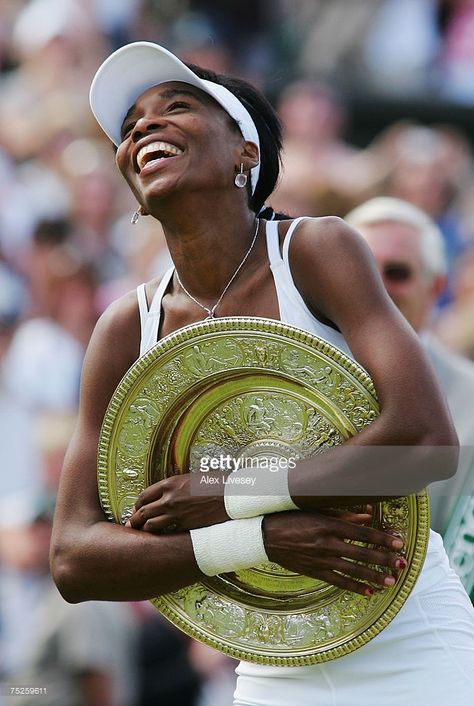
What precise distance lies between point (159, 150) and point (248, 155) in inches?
7.3

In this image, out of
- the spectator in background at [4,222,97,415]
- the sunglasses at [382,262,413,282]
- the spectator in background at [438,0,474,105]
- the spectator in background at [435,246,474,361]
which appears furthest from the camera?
the spectator in background at [438,0,474,105]

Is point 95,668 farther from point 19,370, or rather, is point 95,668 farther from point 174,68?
point 174,68

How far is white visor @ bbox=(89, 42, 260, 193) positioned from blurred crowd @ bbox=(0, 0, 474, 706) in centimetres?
154

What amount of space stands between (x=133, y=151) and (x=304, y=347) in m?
0.48

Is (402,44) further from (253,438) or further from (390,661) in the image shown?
(390,661)

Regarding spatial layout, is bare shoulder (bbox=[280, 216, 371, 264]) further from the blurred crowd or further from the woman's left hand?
the blurred crowd

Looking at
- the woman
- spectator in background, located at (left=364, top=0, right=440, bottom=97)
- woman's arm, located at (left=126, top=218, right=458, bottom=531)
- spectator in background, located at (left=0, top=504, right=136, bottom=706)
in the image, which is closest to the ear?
the woman

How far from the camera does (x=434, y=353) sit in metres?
3.34

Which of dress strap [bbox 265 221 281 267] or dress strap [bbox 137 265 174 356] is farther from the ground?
dress strap [bbox 265 221 281 267]

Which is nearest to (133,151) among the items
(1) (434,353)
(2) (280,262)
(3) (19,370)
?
(2) (280,262)

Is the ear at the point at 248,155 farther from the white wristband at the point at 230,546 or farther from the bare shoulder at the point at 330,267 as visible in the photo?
the white wristband at the point at 230,546

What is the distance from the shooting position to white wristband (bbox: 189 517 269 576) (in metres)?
2.12

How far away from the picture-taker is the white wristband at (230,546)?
212 cm

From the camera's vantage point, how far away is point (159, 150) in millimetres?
2223
